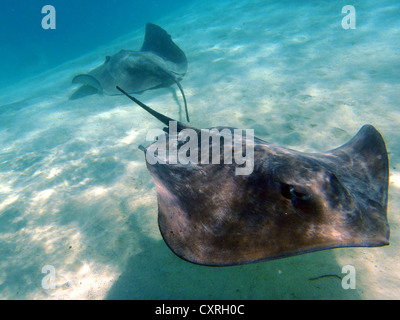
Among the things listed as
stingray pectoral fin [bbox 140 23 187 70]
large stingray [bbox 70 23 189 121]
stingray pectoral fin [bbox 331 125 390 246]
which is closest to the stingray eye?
stingray pectoral fin [bbox 331 125 390 246]

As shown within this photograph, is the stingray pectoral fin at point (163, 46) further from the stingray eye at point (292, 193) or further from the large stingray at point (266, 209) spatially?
the stingray eye at point (292, 193)

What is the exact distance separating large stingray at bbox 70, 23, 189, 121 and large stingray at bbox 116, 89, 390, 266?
562cm

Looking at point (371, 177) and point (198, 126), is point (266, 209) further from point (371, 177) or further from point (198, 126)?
point (198, 126)

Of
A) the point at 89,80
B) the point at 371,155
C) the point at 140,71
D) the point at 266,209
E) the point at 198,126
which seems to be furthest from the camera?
the point at 89,80

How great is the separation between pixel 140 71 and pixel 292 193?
25.5 feet

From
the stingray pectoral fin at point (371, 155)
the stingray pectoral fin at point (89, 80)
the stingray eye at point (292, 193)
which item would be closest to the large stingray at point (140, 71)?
the stingray pectoral fin at point (89, 80)

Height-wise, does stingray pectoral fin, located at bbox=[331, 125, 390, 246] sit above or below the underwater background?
above

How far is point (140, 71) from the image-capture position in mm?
8031

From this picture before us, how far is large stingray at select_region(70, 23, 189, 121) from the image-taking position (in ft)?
26.1

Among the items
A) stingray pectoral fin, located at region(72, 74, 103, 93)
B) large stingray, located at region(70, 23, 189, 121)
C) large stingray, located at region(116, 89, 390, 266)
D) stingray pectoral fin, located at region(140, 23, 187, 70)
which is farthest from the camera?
stingray pectoral fin, located at region(140, 23, 187, 70)

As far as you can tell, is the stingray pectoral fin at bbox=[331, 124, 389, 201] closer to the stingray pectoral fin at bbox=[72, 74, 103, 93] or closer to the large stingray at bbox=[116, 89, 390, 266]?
the large stingray at bbox=[116, 89, 390, 266]

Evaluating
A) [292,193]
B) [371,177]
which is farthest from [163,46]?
[292,193]

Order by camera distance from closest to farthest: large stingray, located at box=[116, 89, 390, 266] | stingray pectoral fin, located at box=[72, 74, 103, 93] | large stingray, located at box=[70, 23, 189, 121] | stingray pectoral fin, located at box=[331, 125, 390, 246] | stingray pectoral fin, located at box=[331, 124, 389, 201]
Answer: large stingray, located at box=[116, 89, 390, 266], stingray pectoral fin, located at box=[331, 125, 390, 246], stingray pectoral fin, located at box=[331, 124, 389, 201], large stingray, located at box=[70, 23, 189, 121], stingray pectoral fin, located at box=[72, 74, 103, 93]

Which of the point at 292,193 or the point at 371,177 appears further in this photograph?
the point at 371,177
